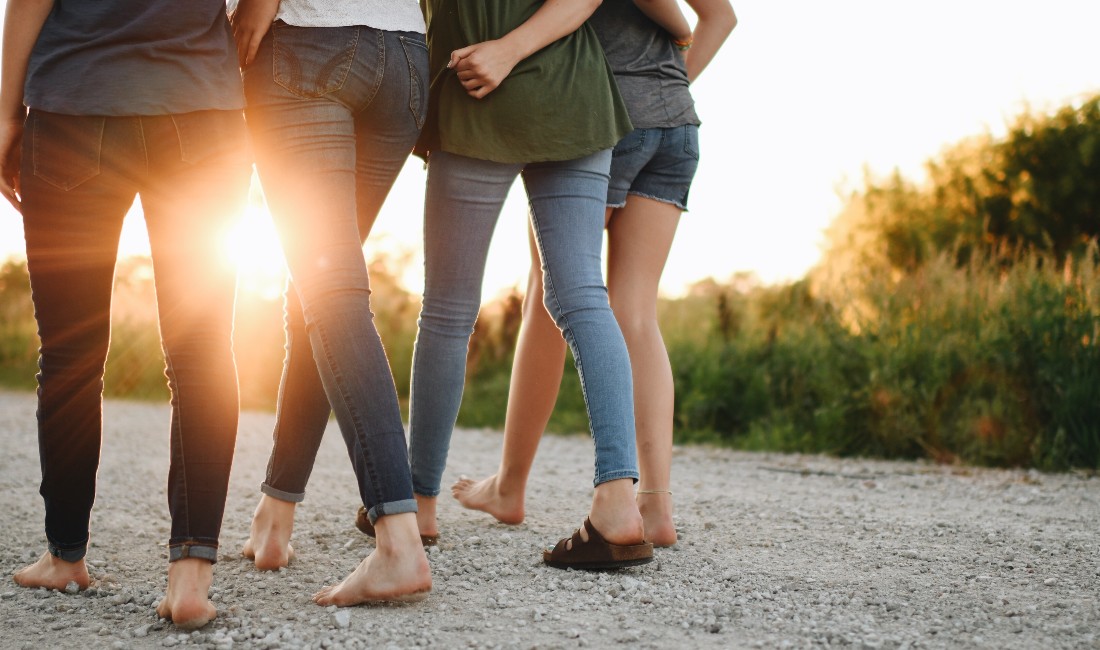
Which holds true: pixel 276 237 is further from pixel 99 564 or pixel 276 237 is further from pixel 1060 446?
pixel 1060 446

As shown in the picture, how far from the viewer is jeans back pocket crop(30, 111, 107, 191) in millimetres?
2023

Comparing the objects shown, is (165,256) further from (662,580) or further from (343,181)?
(662,580)

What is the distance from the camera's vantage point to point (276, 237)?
7.68 ft

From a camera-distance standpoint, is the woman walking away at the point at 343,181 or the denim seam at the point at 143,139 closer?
the denim seam at the point at 143,139

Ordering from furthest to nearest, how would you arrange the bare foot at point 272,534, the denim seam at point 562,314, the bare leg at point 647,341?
the bare leg at point 647,341
the bare foot at point 272,534
the denim seam at point 562,314

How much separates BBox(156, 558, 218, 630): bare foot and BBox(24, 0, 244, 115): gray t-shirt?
1.03m

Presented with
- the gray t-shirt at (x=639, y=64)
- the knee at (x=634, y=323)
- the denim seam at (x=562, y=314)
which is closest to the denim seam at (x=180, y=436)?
the denim seam at (x=562, y=314)

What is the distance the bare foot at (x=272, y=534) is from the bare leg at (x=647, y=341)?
42.1 inches

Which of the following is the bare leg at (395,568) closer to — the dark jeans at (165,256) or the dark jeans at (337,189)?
the dark jeans at (337,189)

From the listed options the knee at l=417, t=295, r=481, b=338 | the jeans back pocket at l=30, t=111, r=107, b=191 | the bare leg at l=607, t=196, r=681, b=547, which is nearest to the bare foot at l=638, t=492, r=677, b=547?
the bare leg at l=607, t=196, r=681, b=547

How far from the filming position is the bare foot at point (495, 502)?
124 inches

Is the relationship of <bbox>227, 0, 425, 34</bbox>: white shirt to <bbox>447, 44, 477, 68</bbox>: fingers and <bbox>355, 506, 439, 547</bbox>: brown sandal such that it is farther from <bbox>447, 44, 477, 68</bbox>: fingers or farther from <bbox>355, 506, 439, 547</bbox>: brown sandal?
<bbox>355, 506, 439, 547</bbox>: brown sandal

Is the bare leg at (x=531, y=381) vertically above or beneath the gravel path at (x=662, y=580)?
above

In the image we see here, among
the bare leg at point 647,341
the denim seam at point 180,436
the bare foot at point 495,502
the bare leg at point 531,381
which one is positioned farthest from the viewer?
the bare foot at point 495,502
